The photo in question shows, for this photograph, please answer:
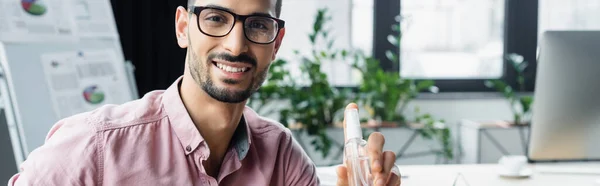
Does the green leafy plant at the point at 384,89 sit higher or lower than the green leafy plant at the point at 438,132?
higher

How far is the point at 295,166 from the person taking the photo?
1317 millimetres

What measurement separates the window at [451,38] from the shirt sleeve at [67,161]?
3.27 metres

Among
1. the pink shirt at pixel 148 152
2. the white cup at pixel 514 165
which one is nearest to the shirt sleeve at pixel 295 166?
the pink shirt at pixel 148 152

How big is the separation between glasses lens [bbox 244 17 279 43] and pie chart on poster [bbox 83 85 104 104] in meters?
1.79

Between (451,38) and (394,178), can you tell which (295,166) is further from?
(451,38)

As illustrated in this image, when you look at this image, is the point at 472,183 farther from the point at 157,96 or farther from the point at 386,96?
the point at 386,96

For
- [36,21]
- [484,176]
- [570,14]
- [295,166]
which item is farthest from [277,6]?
[570,14]

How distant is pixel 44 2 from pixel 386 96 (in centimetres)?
189

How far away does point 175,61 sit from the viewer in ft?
11.2

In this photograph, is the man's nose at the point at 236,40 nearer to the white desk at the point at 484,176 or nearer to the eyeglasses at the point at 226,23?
the eyeglasses at the point at 226,23

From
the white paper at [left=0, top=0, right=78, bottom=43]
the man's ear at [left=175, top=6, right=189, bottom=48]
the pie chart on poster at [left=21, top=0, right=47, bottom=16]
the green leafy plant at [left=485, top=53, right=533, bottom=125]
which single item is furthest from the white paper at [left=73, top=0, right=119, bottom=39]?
the green leafy plant at [left=485, top=53, right=533, bottom=125]

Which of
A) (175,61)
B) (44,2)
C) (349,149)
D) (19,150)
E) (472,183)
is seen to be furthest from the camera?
(175,61)

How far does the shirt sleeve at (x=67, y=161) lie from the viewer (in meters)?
1.01

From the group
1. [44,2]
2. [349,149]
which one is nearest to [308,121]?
[44,2]
